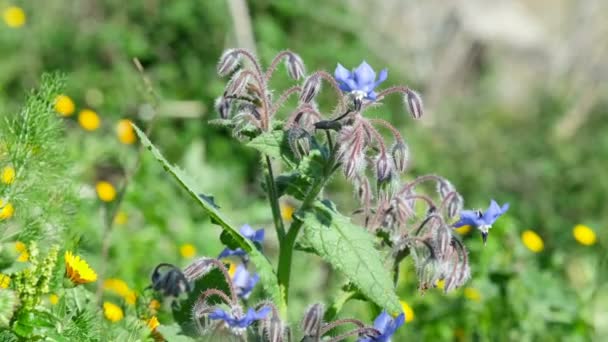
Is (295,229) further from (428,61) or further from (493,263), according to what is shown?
(428,61)

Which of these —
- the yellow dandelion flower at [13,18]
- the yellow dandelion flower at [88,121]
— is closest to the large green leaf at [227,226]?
the yellow dandelion flower at [88,121]

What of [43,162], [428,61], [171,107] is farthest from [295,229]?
[428,61]

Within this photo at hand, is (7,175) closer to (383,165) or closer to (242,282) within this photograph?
(242,282)

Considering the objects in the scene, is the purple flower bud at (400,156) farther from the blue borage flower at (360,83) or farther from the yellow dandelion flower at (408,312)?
the yellow dandelion flower at (408,312)

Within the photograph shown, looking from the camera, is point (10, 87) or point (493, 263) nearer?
point (493, 263)

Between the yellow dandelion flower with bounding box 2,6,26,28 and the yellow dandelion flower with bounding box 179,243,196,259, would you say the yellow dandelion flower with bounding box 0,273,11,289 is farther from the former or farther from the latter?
the yellow dandelion flower with bounding box 2,6,26,28
